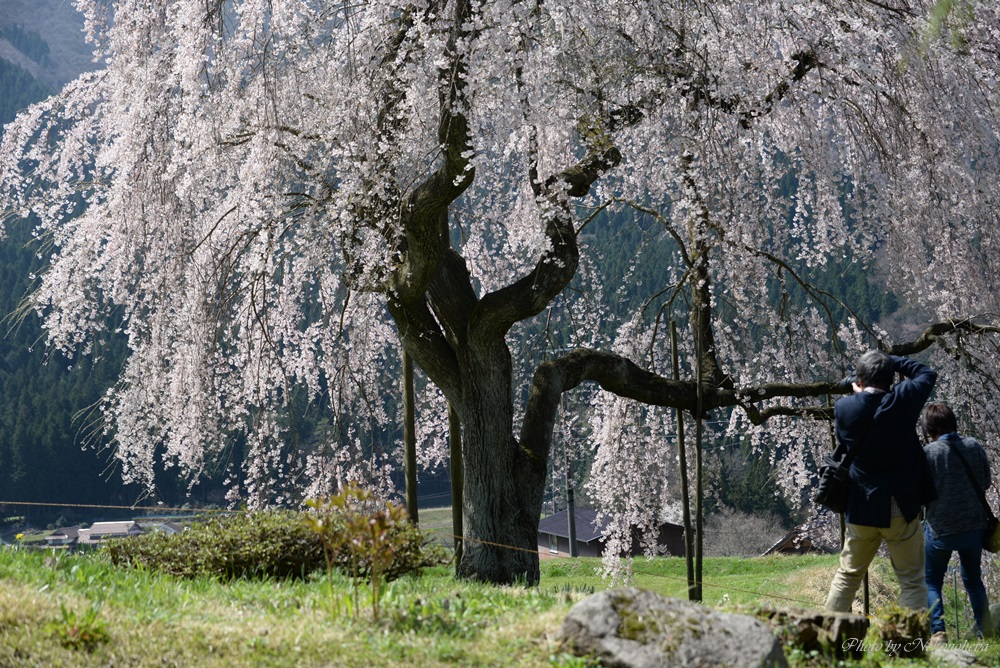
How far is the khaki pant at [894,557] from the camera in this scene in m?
3.90

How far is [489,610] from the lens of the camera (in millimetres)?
3568

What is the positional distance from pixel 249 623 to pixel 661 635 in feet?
4.98

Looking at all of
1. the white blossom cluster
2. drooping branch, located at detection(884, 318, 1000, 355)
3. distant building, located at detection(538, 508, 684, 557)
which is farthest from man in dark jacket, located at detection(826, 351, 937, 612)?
distant building, located at detection(538, 508, 684, 557)

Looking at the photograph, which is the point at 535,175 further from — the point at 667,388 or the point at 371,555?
the point at 371,555

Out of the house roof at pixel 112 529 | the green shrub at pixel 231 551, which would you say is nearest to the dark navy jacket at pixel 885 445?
the green shrub at pixel 231 551

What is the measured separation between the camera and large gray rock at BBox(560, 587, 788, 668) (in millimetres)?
2771

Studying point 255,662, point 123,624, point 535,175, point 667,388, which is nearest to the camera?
point 255,662

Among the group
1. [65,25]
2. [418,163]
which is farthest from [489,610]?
[65,25]

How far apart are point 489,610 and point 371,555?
2.19 feet

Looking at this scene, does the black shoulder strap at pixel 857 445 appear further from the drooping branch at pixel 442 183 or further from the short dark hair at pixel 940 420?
the drooping branch at pixel 442 183

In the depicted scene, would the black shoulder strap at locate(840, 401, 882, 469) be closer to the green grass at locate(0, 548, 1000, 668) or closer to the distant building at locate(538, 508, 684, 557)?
the green grass at locate(0, 548, 1000, 668)

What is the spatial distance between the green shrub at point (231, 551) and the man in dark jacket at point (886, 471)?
273 centimetres

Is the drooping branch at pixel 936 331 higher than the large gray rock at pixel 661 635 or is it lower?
higher

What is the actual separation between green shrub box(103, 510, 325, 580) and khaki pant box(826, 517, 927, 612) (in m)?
2.68
